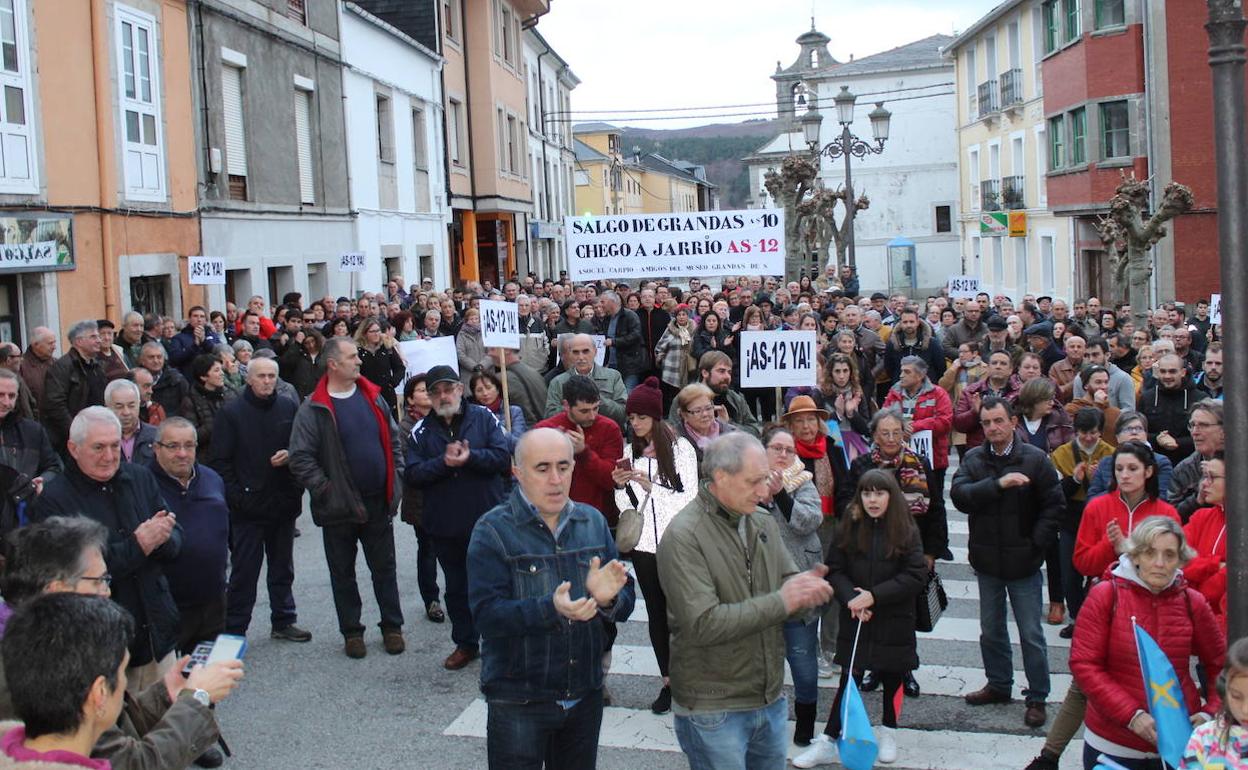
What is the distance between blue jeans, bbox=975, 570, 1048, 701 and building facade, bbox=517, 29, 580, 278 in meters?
35.9

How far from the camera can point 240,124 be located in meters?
20.2

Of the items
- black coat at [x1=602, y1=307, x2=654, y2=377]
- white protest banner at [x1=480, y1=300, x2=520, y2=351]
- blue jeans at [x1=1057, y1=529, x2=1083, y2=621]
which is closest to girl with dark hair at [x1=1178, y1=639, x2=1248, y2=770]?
blue jeans at [x1=1057, y1=529, x2=1083, y2=621]

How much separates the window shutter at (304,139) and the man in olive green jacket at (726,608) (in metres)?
19.3

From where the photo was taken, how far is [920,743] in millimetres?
6723

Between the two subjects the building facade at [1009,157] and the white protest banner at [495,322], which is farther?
the building facade at [1009,157]

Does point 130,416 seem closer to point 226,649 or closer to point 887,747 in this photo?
point 226,649

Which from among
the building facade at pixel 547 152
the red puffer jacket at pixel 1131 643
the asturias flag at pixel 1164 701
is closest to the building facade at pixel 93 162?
the red puffer jacket at pixel 1131 643

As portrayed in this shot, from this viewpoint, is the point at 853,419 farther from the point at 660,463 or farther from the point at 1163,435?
A: the point at 660,463

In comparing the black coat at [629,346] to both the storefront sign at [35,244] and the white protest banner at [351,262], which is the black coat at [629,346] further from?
the white protest banner at [351,262]

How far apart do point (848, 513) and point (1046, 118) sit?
107 feet

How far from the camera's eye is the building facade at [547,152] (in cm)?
4588

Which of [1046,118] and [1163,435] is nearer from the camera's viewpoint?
[1163,435]

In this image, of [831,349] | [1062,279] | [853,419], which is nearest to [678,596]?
[853,419]

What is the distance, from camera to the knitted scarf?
7758 mm
